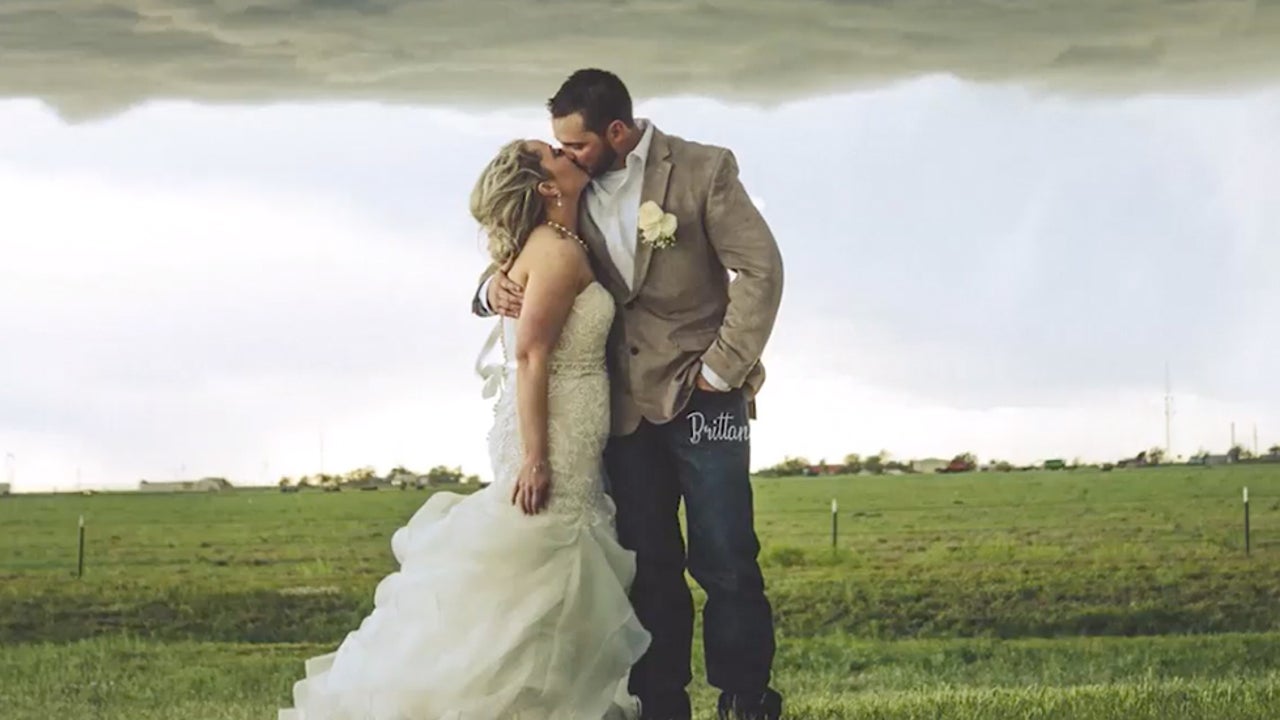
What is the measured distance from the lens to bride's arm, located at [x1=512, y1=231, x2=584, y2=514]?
12.7 ft

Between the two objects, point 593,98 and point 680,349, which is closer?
point 593,98

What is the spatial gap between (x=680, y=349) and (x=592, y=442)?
0.30 metres

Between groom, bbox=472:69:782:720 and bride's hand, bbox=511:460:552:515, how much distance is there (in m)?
0.22

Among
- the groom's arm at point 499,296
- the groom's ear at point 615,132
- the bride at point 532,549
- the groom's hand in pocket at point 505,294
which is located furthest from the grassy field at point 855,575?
the groom's ear at point 615,132

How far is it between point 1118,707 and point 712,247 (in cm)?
198

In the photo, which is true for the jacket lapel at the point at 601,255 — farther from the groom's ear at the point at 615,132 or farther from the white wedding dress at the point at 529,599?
the groom's ear at the point at 615,132

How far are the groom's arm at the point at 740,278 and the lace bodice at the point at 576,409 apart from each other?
0.86 ft

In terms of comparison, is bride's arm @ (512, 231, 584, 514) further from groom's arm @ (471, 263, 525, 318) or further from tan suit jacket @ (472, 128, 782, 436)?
tan suit jacket @ (472, 128, 782, 436)

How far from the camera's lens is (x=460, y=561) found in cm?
402

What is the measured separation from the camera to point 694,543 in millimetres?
4094

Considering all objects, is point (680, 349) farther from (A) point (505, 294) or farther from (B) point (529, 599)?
(B) point (529, 599)

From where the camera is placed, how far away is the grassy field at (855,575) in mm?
9773

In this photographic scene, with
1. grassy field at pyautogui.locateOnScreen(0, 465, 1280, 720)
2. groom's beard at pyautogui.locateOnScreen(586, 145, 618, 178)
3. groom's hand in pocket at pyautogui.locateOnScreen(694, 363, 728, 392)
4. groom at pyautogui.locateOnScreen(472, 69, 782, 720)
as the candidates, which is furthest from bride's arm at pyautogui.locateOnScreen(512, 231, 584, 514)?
grassy field at pyautogui.locateOnScreen(0, 465, 1280, 720)

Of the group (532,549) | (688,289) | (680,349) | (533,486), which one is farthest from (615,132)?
(532,549)
